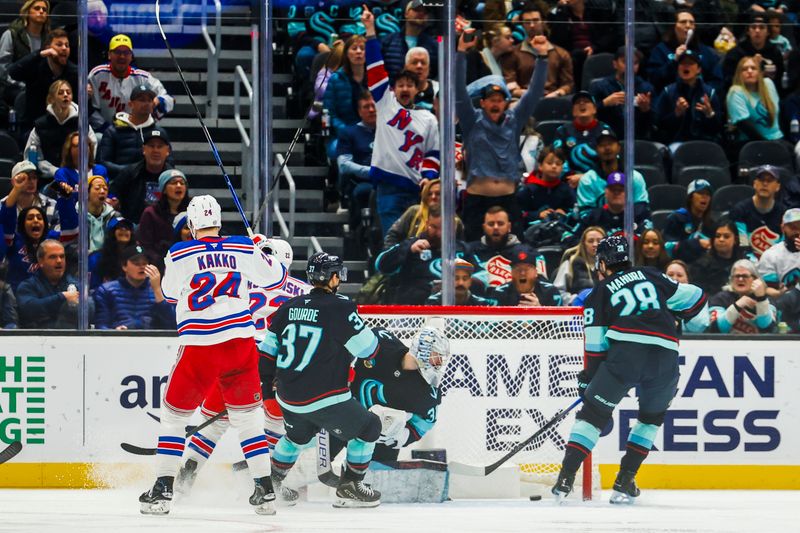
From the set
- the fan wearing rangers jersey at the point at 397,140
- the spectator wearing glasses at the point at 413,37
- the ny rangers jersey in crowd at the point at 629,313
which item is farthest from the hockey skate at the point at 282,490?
the spectator wearing glasses at the point at 413,37

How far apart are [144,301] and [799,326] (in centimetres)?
324

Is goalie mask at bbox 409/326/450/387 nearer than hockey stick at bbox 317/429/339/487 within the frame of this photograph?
Yes

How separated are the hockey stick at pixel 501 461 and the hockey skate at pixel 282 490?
2.60 ft

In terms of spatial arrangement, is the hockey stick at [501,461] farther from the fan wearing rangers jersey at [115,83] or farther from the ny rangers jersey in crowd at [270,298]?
the fan wearing rangers jersey at [115,83]

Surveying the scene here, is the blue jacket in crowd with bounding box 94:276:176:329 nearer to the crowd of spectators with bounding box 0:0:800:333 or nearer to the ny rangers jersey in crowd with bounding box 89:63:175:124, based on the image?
the crowd of spectators with bounding box 0:0:800:333

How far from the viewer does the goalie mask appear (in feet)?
22.1

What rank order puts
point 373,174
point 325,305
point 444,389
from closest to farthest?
point 325,305 → point 444,389 → point 373,174

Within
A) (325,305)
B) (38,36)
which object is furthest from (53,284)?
(325,305)

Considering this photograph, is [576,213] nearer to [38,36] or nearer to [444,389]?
[444,389]

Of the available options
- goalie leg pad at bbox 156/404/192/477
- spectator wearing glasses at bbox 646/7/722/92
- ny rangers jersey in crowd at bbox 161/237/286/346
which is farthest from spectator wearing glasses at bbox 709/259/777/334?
goalie leg pad at bbox 156/404/192/477

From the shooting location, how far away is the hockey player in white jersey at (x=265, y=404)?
671cm

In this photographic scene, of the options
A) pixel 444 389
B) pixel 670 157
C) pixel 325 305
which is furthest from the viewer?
pixel 670 157

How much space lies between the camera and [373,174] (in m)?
7.89

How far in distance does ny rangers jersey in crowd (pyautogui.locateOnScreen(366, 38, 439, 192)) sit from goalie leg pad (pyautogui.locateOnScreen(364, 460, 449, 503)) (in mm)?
1580
